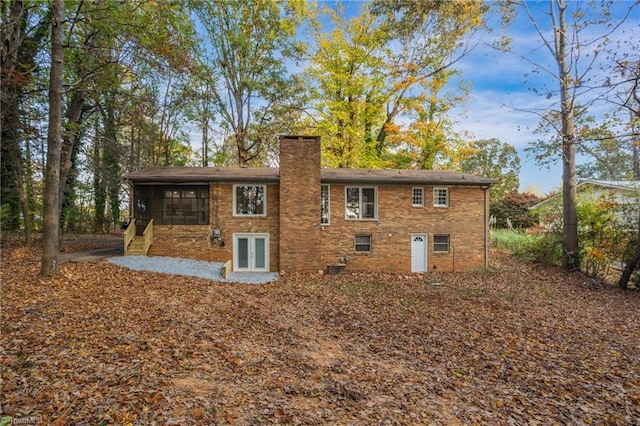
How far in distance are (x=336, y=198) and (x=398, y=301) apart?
5934 millimetres

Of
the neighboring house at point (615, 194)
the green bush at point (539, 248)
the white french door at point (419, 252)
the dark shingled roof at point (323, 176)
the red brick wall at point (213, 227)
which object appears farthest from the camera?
the green bush at point (539, 248)

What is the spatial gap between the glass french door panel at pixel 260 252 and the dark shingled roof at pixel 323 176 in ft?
9.19

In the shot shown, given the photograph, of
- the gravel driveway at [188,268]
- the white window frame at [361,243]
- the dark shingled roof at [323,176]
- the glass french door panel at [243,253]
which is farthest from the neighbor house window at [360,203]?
the glass french door panel at [243,253]

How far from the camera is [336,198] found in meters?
13.8

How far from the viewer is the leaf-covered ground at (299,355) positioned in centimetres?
355

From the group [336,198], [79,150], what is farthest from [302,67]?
[79,150]

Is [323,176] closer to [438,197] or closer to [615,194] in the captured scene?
[438,197]

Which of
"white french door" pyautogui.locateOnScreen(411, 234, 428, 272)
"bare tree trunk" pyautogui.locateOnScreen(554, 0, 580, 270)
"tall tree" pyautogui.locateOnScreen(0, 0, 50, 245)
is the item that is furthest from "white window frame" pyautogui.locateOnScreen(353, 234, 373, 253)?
"tall tree" pyautogui.locateOnScreen(0, 0, 50, 245)

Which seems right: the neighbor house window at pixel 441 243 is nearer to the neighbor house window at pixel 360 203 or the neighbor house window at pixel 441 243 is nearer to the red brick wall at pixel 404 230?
the red brick wall at pixel 404 230

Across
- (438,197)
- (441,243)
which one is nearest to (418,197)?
(438,197)

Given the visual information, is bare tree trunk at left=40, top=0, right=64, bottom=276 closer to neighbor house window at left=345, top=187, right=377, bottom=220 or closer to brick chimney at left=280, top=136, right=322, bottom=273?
brick chimney at left=280, top=136, right=322, bottom=273

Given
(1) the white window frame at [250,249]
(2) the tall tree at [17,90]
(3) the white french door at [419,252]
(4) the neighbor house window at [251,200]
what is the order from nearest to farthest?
(2) the tall tree at [17,90] < (1) the white window frame at [250,249] < (4) the neighbor house window at [251,200] < (3) the white french door at [419,252]

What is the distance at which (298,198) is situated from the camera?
42.7ft

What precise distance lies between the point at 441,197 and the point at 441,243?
7.41ft
